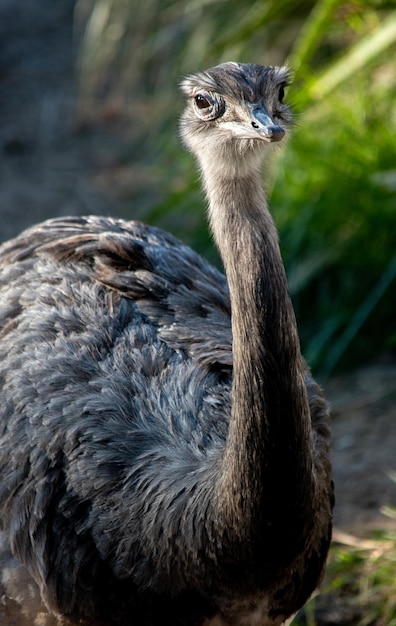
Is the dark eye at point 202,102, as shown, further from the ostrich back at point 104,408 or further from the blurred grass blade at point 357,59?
the blurred grass blade at point 357,59

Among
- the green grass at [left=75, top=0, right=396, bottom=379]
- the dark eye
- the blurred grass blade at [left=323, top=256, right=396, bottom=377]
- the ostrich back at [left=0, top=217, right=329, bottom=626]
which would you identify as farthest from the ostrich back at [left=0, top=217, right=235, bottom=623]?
the blurred grass blade at [left=323, top=256, right=396, bottom=377]

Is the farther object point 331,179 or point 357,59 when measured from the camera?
point 357,59

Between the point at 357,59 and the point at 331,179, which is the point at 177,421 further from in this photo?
the point at 357,59

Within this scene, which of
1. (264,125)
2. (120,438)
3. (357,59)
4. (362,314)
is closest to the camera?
(264,125)

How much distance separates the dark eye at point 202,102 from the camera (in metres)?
3.22

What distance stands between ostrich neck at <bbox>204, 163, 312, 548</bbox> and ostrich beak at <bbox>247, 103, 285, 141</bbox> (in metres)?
0.16

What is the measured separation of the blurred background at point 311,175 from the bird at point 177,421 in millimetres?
569

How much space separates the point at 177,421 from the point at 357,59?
11.2 ft

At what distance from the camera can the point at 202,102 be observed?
3238 mm

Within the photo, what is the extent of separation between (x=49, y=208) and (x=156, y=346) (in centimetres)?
489

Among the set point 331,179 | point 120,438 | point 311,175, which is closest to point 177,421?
point 120,438

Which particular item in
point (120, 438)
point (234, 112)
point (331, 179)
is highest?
point (331, 179)

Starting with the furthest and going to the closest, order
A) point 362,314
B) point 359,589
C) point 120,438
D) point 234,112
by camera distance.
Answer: point 362,314 < point 359,589 < point 120,438 < point 234,112

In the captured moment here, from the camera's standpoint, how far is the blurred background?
515 cm
